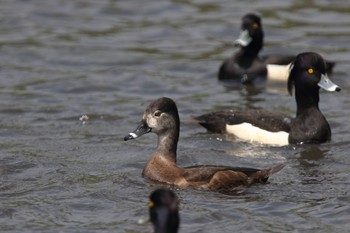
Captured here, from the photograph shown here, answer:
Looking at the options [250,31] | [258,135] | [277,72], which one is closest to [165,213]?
[258,135]

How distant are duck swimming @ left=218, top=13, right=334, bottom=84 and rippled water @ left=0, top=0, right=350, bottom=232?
0.77ft

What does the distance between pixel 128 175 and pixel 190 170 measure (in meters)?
0.86

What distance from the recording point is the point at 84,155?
11.6 m

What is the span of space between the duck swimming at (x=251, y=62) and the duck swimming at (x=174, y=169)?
17.4 feet

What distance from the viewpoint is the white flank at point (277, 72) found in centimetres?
1588

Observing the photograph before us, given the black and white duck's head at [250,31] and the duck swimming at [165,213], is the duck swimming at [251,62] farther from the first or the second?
the duck swimming at [165,213]

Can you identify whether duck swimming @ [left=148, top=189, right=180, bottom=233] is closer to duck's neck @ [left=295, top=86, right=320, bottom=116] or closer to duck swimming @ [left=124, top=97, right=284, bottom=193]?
duck swimming @ [left=124, top=97, right=284, bottom=193]

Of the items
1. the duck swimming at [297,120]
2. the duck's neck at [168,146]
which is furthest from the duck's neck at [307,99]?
the duck's neck at [168,146]

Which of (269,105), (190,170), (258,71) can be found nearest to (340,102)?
(269,105)

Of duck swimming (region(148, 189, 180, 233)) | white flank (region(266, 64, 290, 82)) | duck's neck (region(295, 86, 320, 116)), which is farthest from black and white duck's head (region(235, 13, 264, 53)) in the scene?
duck swimming (region(148, 189, 180, 233))

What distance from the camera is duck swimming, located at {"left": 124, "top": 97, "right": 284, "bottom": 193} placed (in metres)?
9.96

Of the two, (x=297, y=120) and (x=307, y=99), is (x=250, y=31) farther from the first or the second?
(x=297, y=120)

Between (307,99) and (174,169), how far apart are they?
9.30 feet

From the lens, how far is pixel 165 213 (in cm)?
693
